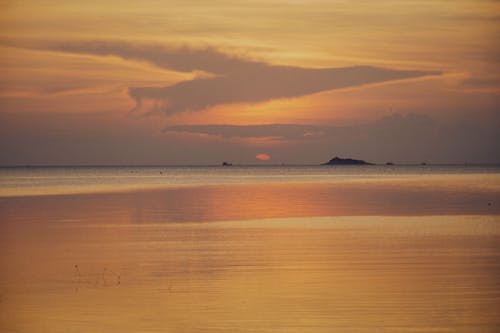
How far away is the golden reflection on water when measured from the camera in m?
10.8

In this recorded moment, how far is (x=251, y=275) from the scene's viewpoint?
548 inches

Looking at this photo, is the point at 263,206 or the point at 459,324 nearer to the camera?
the point at 459,324

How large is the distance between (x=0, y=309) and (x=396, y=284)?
18.8ft

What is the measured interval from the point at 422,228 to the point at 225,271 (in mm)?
9147

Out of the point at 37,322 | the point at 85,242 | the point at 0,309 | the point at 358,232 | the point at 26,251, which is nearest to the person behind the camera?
the point at 37,322

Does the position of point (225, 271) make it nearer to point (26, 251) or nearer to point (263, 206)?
point (26, 251)

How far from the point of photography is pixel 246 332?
33.2 feet

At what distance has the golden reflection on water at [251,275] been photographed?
10.8 metres

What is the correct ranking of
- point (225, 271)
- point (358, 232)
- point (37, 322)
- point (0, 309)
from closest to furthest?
point (37, 322)
point (0, 309)
point (225, 271)
point (358, 232)

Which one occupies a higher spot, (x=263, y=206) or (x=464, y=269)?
(x=263, y=206)

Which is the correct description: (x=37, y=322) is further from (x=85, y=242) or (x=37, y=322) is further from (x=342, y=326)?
(x=85, y=242)

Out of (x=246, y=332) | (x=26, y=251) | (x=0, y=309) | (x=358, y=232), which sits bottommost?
(x=246, y=332)

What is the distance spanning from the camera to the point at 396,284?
42.7 ft

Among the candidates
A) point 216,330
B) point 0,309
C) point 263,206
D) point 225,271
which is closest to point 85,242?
point 225,271
